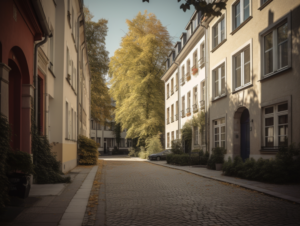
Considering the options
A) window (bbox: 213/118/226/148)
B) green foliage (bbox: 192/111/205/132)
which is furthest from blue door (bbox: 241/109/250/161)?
green foliage (bbox: 192/111/205/132)

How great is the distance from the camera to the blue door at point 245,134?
55.5 feet

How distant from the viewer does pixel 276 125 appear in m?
13.4

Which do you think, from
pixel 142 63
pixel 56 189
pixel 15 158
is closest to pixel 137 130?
pixel 142 63

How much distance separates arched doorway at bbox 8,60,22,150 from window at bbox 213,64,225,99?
12.4m

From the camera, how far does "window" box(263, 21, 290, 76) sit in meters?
12.9

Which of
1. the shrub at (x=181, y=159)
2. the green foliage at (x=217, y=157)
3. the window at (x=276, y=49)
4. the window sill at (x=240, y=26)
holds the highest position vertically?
the window sill at (x=240, y=26)

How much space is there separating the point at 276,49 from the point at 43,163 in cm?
968

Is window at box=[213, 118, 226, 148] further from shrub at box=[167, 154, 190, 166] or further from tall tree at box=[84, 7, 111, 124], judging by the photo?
tall tree at box=[84, 7, 111, 124]

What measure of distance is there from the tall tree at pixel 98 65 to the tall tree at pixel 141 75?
4.86ft

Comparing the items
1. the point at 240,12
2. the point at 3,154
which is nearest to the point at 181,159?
the point at 240,12

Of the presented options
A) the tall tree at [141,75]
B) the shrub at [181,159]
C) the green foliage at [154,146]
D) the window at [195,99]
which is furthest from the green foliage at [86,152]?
the tall tree at [141,75]

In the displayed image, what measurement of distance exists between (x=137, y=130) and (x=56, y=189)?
28.1 metres

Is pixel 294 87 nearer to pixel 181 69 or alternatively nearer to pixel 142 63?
pixel 181 69

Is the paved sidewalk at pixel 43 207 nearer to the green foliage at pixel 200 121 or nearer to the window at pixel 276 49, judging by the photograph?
the window at pixel 276 49
